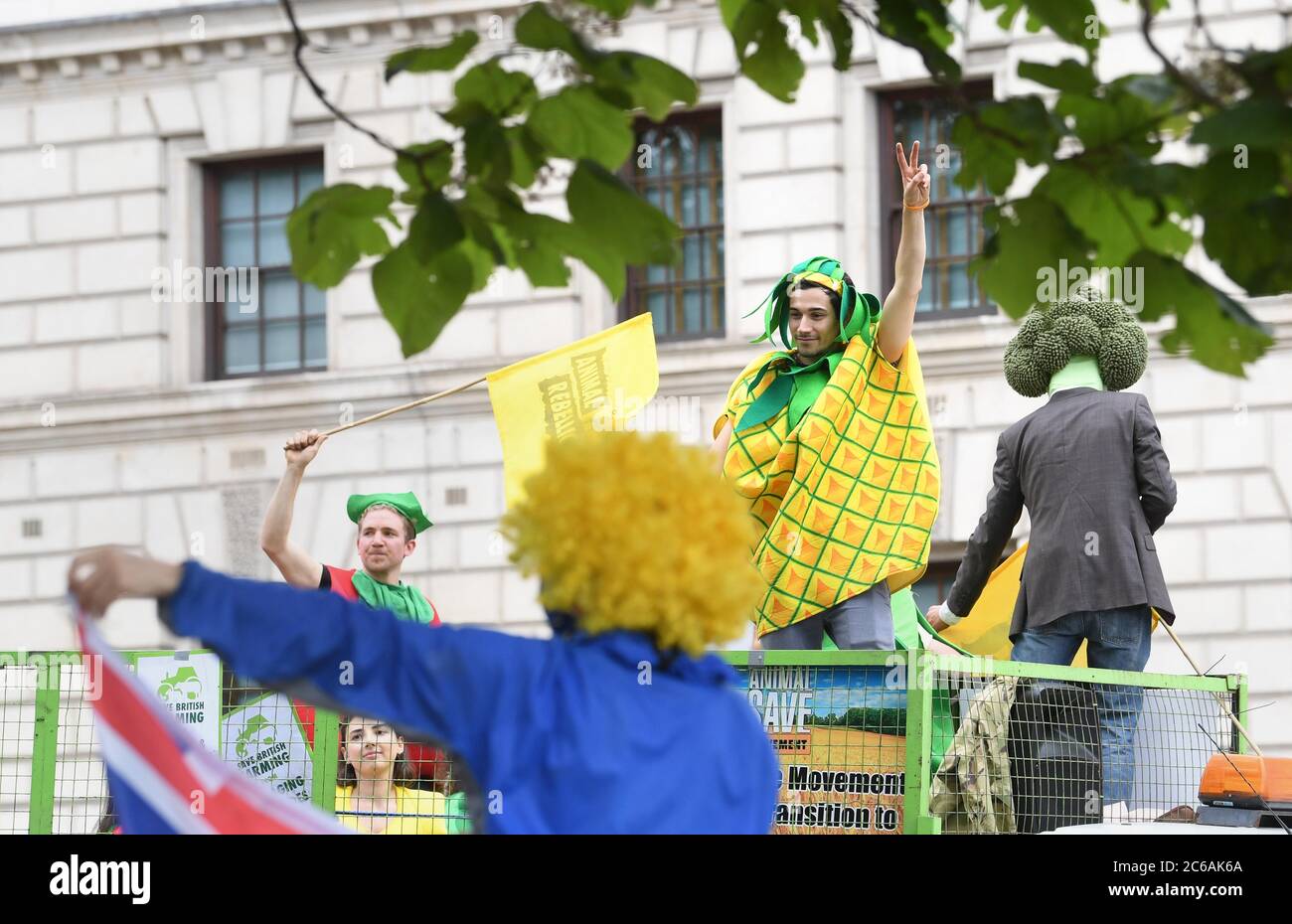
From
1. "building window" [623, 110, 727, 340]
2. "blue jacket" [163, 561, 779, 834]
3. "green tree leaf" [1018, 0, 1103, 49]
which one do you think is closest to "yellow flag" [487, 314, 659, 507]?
"green tree leaf" [1018, 0, 1103, 49]

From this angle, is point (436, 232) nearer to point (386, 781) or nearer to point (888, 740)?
point (888, 740)

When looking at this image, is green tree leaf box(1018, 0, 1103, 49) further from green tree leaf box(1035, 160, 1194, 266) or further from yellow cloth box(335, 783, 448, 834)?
yellow cloth box(335, 783, 448, 834)

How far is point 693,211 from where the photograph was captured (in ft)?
66.6

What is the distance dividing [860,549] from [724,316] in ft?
41.2

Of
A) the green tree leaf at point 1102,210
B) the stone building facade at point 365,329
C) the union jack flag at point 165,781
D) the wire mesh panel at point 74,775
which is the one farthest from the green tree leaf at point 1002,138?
the stone building facade at point 365,329

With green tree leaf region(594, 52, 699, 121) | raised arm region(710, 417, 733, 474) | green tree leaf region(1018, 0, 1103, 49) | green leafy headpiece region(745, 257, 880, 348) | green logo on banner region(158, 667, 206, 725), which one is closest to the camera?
green tree leaf region(594, 52, 699, 121)

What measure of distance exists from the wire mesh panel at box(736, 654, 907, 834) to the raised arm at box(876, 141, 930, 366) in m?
1.42

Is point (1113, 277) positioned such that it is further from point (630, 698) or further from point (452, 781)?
point (452, 781)

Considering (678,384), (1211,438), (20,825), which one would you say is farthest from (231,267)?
(20,825)

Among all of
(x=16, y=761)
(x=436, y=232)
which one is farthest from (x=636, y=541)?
(x=16, y=761)

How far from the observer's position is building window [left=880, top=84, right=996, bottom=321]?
1930cm

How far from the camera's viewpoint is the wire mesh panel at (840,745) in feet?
21.0

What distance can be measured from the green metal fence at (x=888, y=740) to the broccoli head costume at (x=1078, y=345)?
1.24 meters
